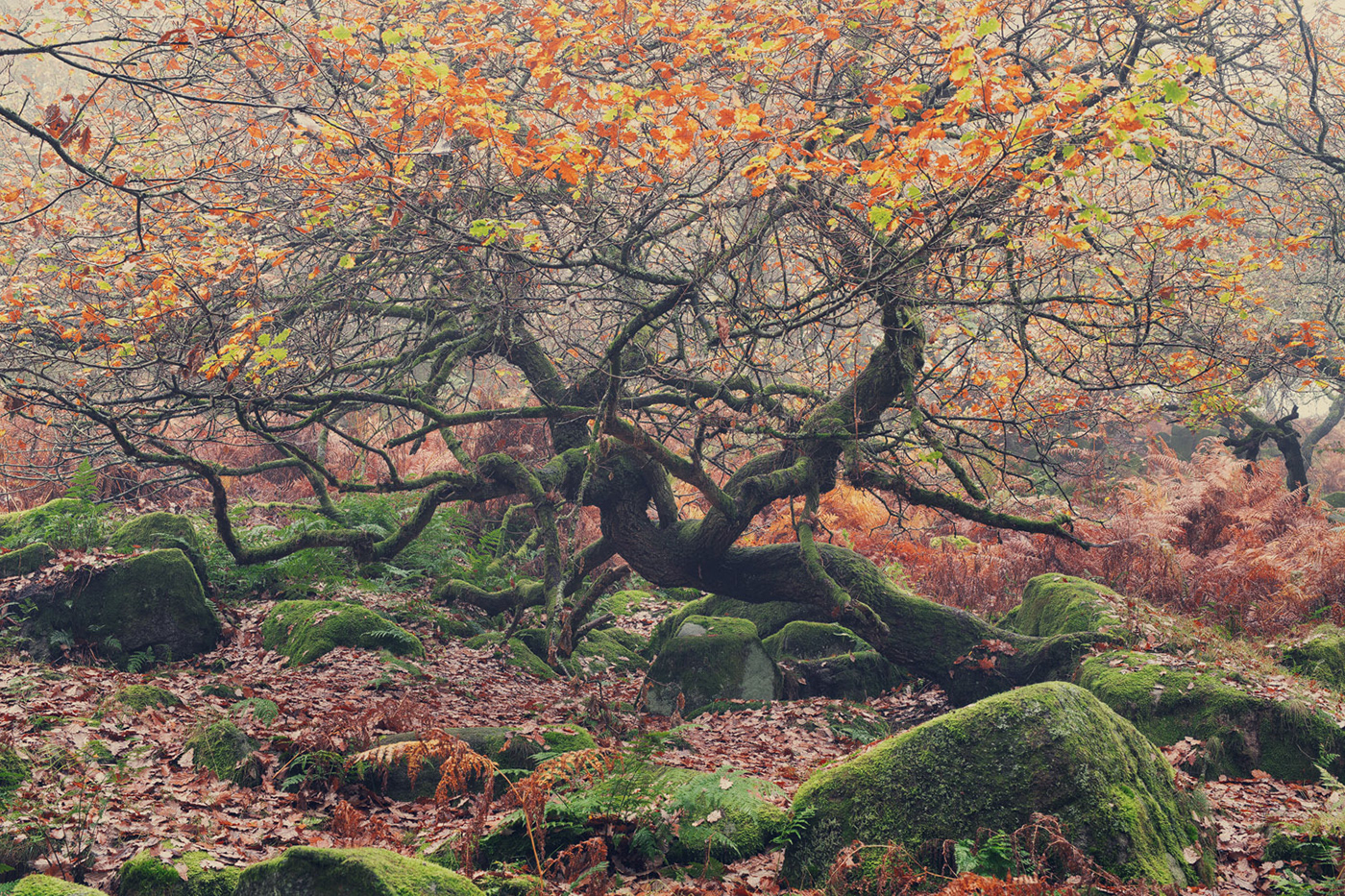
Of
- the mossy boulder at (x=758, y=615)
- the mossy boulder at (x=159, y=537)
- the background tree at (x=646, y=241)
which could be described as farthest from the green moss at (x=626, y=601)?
the mossy boulder at (x=159, y=537)

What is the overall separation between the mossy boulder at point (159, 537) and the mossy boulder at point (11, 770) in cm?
385

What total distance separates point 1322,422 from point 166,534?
23.7 m

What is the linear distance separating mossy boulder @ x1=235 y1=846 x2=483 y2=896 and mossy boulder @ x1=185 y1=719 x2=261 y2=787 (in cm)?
188

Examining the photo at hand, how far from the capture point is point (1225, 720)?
5.76 m

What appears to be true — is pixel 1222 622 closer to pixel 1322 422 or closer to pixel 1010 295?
pixel 1010 295

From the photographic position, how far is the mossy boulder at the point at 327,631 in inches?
286

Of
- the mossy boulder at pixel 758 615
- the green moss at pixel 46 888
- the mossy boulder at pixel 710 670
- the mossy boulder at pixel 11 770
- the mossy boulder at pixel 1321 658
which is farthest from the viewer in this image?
the mossy boulder at pixel 758 615

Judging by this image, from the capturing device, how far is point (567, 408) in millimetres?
7156

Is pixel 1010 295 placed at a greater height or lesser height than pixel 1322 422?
lesser

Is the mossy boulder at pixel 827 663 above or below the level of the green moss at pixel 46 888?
above

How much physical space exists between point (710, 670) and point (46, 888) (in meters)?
5.67

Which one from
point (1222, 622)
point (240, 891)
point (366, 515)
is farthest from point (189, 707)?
point (1222, 622)

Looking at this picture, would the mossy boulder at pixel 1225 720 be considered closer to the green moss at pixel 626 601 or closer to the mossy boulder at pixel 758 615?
the mossy boulder at pixel 758 615

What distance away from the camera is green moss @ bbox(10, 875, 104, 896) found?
2775 mm
